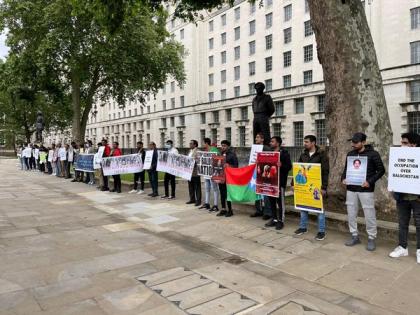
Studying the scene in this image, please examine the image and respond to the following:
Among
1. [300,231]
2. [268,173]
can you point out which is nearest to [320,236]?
[300,231]

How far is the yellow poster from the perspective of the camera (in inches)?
275

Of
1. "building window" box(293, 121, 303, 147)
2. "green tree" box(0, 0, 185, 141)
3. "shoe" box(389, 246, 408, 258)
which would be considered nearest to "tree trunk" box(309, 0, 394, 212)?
"shoe" box(389, 246, 408, 258)

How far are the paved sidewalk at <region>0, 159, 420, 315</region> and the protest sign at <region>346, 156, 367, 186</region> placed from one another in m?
1.10

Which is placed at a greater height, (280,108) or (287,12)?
(287,12)

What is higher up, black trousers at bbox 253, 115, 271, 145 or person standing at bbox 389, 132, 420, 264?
black trousers at bbox 253, 115, 271, 145

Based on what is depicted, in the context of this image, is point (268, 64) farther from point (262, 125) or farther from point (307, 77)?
point (262, 125)

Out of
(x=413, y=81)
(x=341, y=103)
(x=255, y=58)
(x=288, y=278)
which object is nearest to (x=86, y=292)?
(x=288, y=278)

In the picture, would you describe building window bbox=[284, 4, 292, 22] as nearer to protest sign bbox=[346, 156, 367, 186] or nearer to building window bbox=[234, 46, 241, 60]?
building window bbox=[234, 46, 241, 60]

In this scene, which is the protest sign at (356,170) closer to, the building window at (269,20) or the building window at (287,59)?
the building window at (287,59)

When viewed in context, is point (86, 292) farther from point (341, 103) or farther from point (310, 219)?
point (341, 103)

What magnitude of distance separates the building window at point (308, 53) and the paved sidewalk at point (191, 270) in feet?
133

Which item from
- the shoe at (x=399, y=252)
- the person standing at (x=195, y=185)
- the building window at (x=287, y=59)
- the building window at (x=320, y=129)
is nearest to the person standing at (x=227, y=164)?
the person standing at (x=195, y=185)

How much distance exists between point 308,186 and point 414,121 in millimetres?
35088

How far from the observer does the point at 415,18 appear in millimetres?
36375
